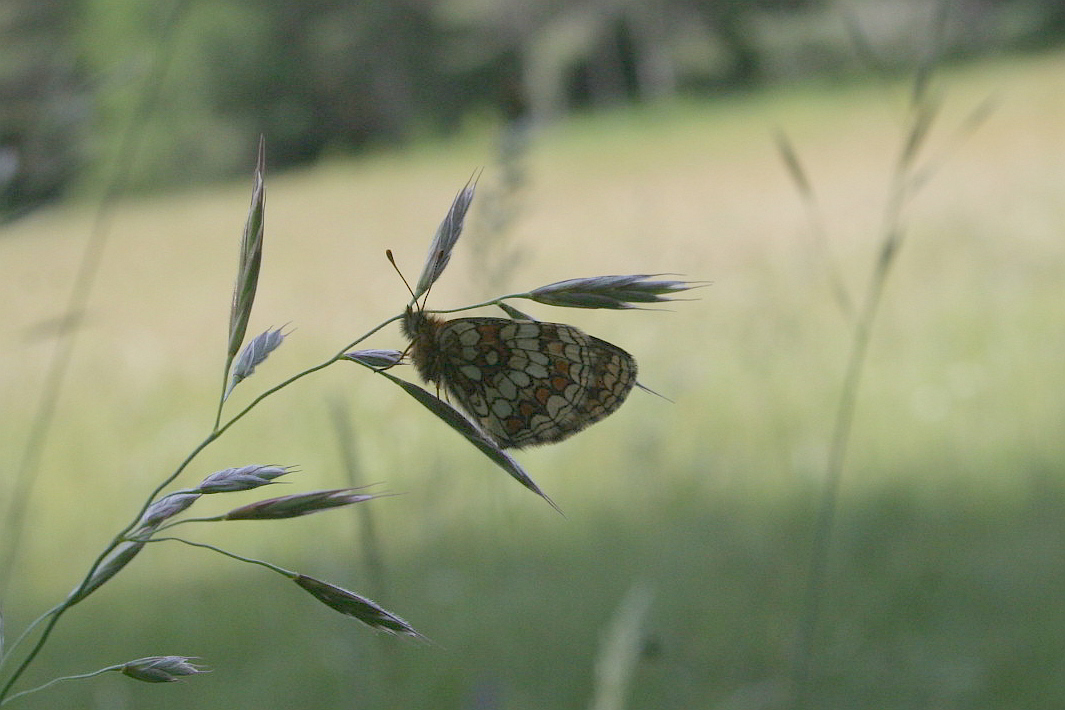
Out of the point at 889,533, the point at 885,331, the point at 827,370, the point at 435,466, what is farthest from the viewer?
the point at 885,331

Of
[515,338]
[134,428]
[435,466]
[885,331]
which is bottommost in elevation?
[885,331]

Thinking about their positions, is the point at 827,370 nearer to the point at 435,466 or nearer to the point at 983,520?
the point at 983,520

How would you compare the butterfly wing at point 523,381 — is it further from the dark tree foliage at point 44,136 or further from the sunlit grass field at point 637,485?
the dark tree foliage at point 44,136

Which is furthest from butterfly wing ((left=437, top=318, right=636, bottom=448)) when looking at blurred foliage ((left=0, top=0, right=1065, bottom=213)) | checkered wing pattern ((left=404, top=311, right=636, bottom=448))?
blurred foliage ((left=0, top=0, right=1065, bottom=213))

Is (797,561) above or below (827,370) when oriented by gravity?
above

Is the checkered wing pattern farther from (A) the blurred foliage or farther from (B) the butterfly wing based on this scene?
(A) the blurred foliage

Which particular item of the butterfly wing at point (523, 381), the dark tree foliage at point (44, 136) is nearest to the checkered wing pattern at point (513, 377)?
the butterfly wing at point (523, 381)

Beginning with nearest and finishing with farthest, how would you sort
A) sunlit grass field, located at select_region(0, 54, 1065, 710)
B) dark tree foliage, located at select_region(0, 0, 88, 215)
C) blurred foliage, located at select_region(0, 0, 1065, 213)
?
dark tree foliage, located at select_region(0, 0, 88, 215), sunlit grass field, located at select_region(0, 54, 1065, 710), blurred foliage, located at select_region(0, 0, 1065, 213)

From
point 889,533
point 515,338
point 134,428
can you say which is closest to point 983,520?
point 889,533
